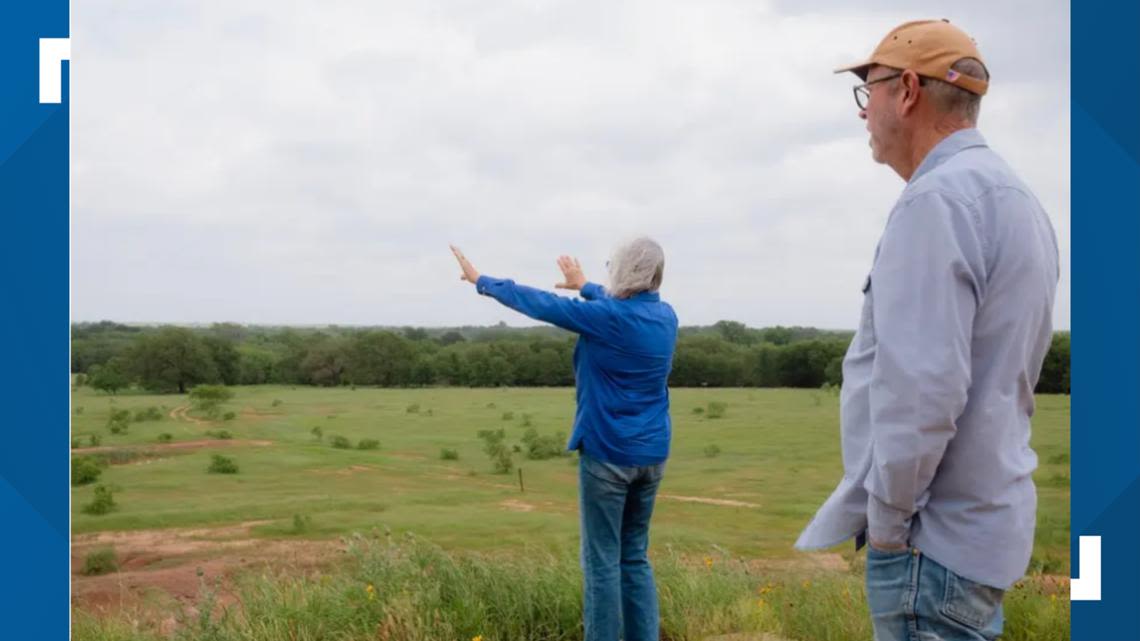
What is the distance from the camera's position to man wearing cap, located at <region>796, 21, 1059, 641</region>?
1677mm

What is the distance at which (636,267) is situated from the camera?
3561 millimetres

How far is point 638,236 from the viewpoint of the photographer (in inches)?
142

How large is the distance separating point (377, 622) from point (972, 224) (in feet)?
11.4

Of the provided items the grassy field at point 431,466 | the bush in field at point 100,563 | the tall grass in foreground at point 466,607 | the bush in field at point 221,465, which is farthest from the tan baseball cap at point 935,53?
the bush in field at point 221,465

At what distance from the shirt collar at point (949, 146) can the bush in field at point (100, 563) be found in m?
12.2

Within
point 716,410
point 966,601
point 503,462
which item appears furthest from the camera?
point 716,410

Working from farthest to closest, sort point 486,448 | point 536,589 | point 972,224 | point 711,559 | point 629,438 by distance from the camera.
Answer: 1. point 486,448
2. point 711,559
3. point 536,589
4. point 629,438
5. point 972,224

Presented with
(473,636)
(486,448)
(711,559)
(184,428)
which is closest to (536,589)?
(473,636)

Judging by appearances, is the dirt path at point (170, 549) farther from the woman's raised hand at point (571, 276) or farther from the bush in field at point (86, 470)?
the woman's raised hand at point (571, 276)

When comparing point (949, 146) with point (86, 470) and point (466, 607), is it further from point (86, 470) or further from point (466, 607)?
point (86, 470)

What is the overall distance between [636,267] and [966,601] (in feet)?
6.64

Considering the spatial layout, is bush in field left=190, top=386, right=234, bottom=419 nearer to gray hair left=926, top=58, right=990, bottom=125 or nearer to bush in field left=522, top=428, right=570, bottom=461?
bush in field left=522, top=428, right=570, bottom=461

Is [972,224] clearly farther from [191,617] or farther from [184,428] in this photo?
[184,428]

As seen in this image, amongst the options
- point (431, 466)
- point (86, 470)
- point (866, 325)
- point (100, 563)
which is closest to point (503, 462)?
point (431, 466)
